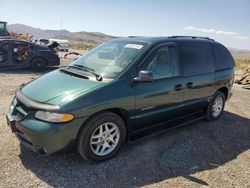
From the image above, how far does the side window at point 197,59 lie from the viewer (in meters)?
5.47

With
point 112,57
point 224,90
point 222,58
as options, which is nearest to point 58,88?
point 112,57

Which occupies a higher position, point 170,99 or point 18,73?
point 170,99

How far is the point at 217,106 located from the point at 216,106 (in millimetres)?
56

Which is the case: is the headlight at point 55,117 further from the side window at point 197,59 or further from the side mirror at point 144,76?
the side window at point 197,59

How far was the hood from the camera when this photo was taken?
392cm

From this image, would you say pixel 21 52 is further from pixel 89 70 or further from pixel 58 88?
pixel 58 88

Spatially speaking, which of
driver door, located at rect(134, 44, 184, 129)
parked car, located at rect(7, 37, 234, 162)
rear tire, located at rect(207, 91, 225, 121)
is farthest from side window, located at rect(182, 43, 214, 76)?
rear tire, located at rect(207, 91, 225, 121)

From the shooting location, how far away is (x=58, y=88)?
13.7ft

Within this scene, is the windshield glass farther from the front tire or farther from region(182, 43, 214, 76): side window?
region(182, 43, 214, 76): side window

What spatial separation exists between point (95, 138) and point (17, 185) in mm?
1171

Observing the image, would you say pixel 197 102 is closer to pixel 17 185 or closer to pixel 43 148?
pixel 43 148

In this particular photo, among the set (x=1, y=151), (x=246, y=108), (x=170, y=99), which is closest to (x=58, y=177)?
(x=1, y=151)

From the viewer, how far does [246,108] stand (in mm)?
8273

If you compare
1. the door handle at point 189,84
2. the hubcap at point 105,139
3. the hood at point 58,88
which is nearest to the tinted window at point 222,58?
the door handle at point 189,84
